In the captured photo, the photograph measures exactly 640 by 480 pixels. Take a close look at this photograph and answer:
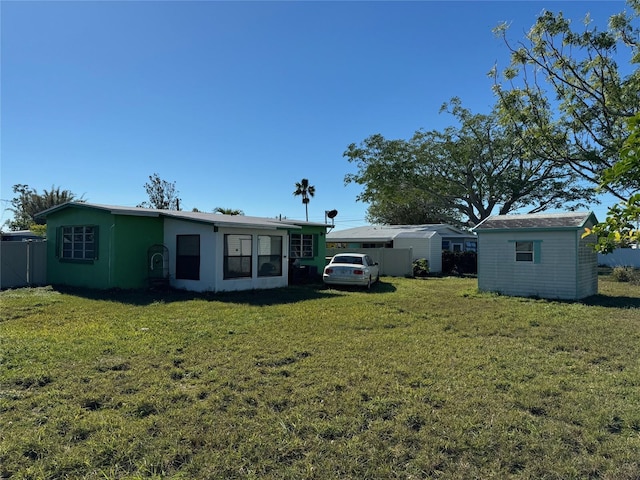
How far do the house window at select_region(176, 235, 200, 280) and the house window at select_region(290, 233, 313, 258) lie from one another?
642 centimetres

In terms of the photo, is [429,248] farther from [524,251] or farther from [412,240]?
[524,251]

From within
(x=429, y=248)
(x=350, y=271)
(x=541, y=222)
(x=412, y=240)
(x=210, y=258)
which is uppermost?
(x=541, y=222)

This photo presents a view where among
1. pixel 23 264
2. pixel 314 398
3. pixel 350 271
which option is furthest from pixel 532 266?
pixel 23 264

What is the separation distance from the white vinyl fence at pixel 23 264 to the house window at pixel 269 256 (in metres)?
8.00

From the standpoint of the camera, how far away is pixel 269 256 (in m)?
14.9

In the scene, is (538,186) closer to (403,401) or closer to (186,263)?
(186,263)

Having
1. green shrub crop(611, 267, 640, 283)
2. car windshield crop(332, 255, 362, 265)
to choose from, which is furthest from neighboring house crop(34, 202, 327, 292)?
green shrub crop(611, 267, 640, 283)

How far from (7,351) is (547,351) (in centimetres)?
811

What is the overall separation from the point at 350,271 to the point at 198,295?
220 inches

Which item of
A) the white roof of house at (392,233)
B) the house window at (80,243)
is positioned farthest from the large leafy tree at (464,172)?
the house window at (80,243)

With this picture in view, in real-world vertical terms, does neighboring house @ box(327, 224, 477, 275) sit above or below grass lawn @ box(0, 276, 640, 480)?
above

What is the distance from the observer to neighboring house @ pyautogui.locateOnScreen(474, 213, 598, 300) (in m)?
13.5

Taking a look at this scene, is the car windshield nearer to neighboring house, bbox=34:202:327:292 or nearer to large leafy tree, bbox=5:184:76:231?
neighboring house, bbox=34:202:327:292

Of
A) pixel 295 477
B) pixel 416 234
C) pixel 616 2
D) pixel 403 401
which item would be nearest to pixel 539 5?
pixel 616 2
